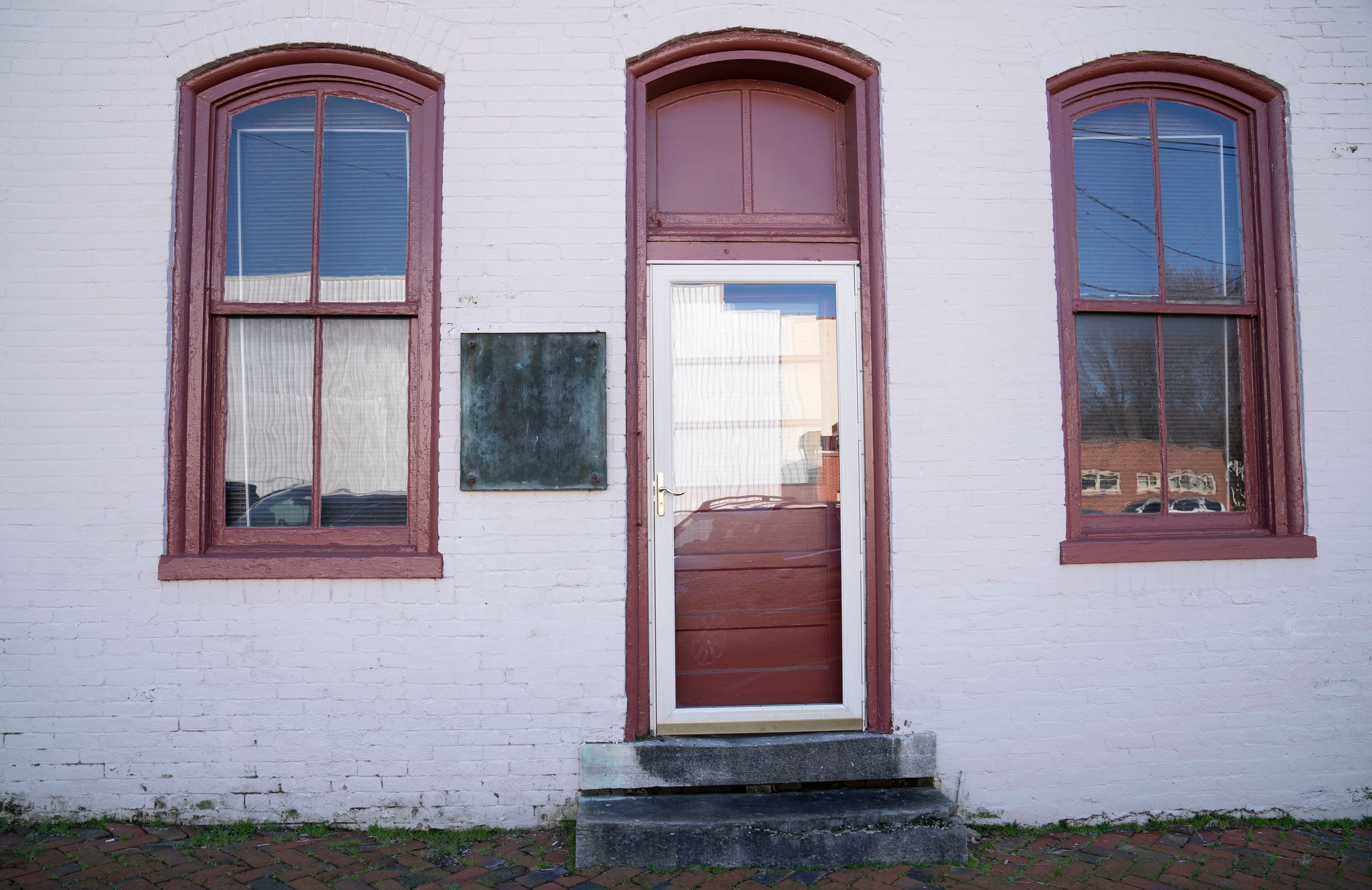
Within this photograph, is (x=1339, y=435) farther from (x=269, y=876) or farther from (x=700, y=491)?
(x=269, y=876)

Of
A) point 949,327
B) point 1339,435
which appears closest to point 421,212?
point 949,327

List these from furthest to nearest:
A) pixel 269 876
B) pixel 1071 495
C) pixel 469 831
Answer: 1. pixel 1071 495
2. pixel 469 831
3. pixel 269 876

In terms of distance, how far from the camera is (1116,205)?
13.2 ft

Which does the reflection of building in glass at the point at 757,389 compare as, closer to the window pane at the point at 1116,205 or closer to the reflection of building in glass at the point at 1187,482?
the window pane at the point at 1116,205

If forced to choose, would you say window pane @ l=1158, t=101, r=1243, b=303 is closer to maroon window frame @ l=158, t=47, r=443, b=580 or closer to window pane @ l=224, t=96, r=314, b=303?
maroon window frame @ l=158, t=47, r=443, b=580

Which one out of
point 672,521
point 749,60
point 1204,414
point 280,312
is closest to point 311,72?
point 280,312

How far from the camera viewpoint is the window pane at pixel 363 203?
3.81 metres

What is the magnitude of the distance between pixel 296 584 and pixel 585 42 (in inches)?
108

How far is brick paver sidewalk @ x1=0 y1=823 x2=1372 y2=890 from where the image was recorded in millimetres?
3123

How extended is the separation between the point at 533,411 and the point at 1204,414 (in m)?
3.24

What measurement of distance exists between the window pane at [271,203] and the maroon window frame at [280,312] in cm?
4

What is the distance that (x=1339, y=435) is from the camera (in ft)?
12.7

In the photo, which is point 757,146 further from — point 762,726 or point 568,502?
point 762,726

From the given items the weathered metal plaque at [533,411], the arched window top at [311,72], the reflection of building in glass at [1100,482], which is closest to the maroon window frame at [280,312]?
the arched window top at [311,72]
